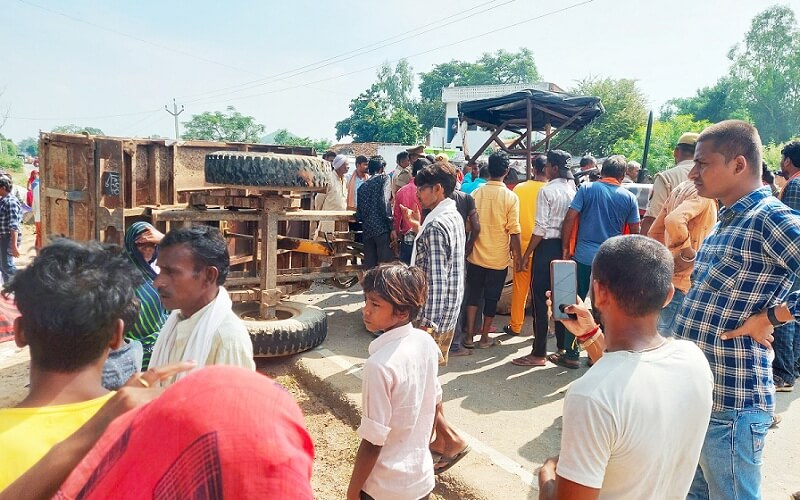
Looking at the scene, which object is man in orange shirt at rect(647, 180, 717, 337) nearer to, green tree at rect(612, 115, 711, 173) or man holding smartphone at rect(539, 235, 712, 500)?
man holding smartphone at rect(539, 235, 712, 500)

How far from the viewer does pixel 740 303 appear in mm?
Answer: 2209

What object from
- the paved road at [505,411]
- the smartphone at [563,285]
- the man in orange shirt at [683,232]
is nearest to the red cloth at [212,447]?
the smartphone at [563,285]

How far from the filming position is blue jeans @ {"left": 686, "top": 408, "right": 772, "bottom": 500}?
2.08 meters

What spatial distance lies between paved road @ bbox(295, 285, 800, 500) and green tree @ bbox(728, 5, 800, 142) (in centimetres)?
5699

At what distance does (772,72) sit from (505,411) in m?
60.5

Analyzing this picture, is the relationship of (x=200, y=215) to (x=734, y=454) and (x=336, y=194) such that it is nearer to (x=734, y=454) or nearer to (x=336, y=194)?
(x=336, y=194)

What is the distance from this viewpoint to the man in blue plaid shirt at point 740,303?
6.93 feet

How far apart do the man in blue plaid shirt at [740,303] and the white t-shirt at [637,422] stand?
0.69 m

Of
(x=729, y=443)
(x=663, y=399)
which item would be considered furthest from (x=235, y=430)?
(x=729, y=443)

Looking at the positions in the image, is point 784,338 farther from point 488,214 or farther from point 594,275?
point 594,275

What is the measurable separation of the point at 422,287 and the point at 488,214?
3.07 metres

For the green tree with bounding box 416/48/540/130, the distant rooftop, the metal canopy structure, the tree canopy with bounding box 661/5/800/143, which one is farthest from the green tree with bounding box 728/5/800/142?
the metal canopy structure

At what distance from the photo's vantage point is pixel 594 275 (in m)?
1.70

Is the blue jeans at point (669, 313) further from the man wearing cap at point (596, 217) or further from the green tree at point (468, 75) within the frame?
the green tree at point (468, 75)
